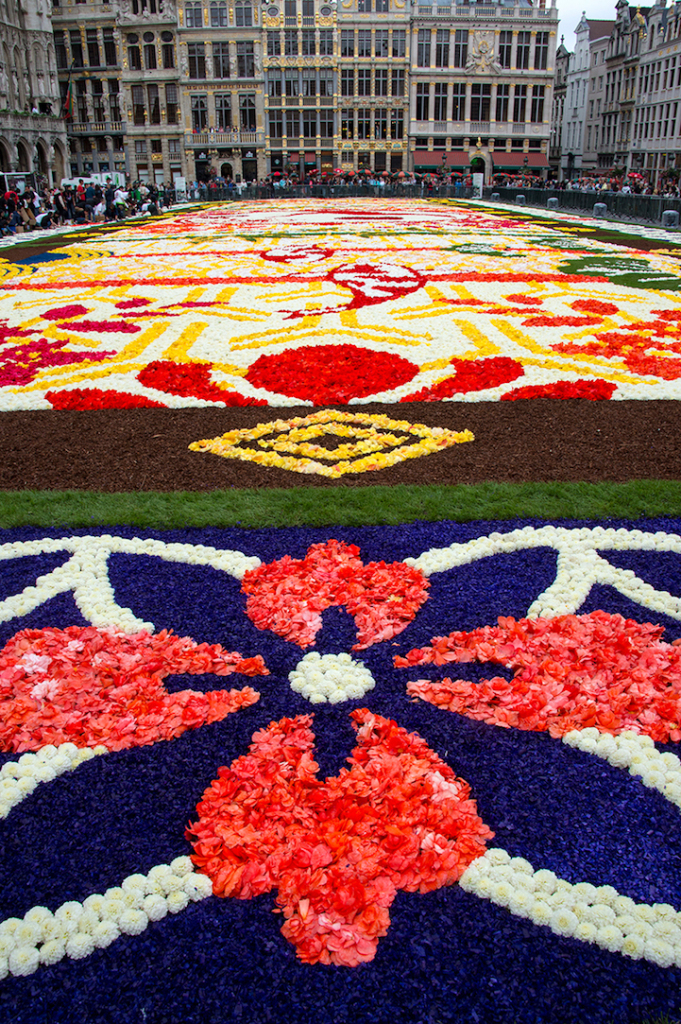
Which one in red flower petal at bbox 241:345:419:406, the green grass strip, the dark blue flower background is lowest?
the dark blue flower background

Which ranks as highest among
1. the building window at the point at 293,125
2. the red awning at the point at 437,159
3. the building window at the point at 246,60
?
the building window at the point at 246,60

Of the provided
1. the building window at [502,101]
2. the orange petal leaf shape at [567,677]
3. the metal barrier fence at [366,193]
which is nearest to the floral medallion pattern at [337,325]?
the orange petal leaf shape at [567,677]

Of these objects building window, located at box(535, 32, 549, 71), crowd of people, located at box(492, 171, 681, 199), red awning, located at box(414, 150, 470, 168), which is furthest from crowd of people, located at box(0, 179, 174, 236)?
building window, located at box(535, 32, 549, 71)

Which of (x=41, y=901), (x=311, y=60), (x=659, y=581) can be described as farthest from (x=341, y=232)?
(x=311, y=60)

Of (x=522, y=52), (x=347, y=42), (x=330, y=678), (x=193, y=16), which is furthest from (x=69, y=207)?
Answer: (x=522, y=52)

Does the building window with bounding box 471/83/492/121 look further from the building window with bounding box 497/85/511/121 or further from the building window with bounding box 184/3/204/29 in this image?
the building window with bounding box 184/3/204/29

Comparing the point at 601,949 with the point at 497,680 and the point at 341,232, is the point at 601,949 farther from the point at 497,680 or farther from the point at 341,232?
the point at 341,232

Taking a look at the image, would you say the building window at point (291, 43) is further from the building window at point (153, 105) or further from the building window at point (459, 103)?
the building window at point (459, 103)
